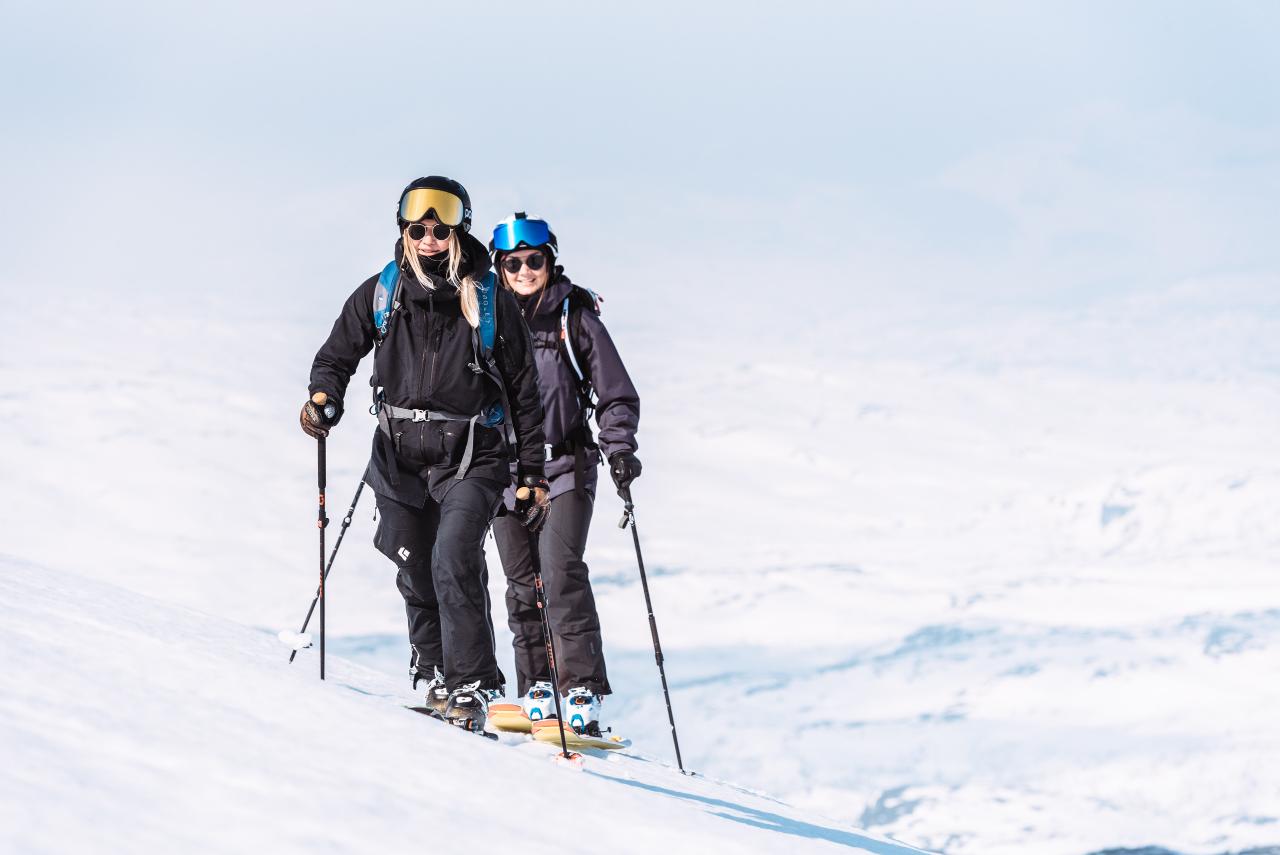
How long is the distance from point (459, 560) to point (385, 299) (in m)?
0.98

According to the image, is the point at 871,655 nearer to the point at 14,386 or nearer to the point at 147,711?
the point at 147,711

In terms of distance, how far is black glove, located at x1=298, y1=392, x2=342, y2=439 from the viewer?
5309mm

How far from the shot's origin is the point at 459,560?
5.15m

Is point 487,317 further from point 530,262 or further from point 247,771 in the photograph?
point 247,771

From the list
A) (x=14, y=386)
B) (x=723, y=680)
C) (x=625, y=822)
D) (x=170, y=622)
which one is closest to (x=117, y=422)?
(x=14, y=386)

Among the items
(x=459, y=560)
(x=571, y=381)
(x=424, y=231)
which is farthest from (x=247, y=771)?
(x=571, y=381)

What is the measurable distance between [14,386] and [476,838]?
3382 cm

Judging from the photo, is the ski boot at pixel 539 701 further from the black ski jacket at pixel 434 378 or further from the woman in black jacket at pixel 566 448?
the black ski jacket at pixel 434 378

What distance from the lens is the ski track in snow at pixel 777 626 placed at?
12.3ft

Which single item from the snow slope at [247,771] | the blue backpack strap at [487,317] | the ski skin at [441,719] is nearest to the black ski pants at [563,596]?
the snow slope at [247,771]

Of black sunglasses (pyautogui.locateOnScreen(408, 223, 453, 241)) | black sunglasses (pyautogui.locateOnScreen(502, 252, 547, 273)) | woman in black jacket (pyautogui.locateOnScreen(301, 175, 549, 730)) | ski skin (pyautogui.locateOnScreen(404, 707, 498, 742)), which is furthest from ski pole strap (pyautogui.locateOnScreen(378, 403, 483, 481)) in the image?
black sunglasses (pyautogui.locateOnScreen(502, 252, 547, 273))

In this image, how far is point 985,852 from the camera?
13109 mm

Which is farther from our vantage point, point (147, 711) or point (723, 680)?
point (723, 680)

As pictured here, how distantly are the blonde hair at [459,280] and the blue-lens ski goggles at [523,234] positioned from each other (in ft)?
3.42
